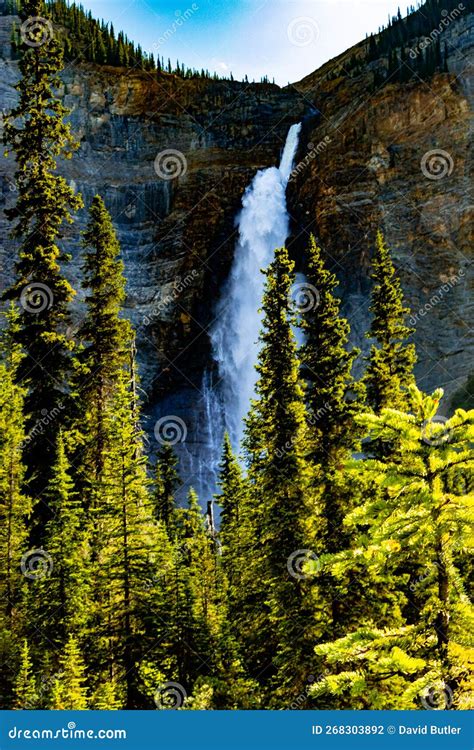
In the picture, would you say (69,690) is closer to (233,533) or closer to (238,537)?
(238,537)

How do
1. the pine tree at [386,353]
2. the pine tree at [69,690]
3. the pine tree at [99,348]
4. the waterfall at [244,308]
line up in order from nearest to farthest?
the pine tree at [69,690], the pine tree at [99,348], the pine tree at [386,353], the waterfall at [244,308]

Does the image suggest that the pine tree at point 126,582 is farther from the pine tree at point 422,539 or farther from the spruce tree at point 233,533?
the pine tree at point 422,539

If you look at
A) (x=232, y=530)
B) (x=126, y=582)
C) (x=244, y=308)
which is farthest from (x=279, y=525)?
(x=244, y=308)

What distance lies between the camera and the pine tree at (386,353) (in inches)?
819

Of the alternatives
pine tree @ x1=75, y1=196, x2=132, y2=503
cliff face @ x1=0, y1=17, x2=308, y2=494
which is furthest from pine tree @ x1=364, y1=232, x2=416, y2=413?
cliff face @ x1=0, y1=17, x2=308, y2=494

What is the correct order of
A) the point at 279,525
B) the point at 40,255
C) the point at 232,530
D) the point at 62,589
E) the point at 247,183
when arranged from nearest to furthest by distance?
the point at 62,589, the point at 279,525, the point at 40,255, the point at 232,530, the point at 247,183

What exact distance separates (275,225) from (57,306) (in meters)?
43.6

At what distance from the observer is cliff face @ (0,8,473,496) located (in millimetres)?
51812

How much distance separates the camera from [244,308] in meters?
57.6

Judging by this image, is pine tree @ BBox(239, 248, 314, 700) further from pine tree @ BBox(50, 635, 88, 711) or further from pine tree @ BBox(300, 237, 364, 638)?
pine tree @ BBox(50, 635, 88, 711)

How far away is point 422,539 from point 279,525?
9910mm

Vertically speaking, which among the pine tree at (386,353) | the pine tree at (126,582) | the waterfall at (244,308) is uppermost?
the waterfall at (244,308)

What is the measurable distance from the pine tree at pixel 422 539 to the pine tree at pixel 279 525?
835cm

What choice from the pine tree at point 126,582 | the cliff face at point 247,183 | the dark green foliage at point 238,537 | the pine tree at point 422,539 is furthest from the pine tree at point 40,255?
the cliff face at point 247,183
